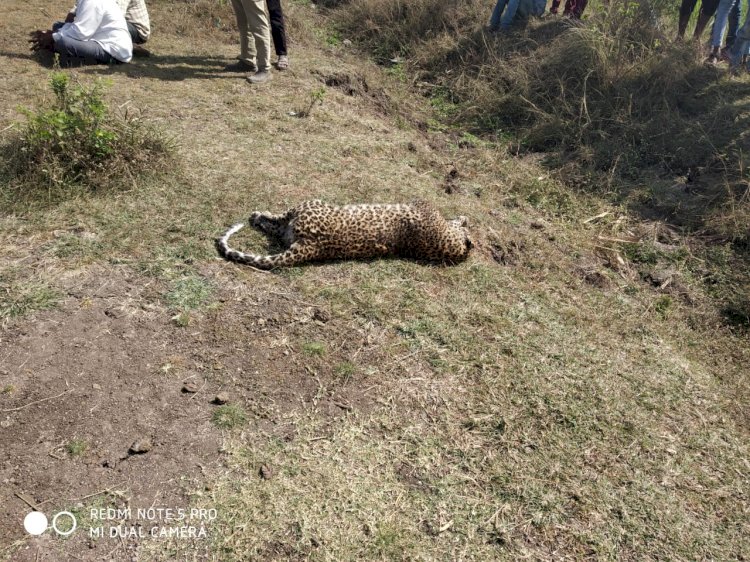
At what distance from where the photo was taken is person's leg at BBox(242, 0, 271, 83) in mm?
8141

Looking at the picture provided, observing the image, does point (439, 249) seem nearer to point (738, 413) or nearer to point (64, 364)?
point (738, 413)

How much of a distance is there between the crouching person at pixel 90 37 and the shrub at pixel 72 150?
308 centimetres

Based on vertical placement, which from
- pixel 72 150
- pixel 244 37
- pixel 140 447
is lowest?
pixel 140 447

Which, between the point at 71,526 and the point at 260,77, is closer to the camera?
the point at 71,526

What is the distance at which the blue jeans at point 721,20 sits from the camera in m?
9.39

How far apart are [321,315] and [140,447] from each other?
1.70 m

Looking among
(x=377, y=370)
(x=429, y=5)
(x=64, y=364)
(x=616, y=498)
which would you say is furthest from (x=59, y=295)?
(x=429, y=5)

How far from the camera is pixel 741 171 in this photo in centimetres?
682

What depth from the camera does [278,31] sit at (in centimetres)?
878

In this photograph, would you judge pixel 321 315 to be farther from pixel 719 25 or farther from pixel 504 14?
pixel 719 25

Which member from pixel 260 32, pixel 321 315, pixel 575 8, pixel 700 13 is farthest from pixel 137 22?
pixel 700 13

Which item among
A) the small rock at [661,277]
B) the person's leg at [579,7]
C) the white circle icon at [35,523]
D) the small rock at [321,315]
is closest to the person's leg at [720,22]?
the person's leg at [579,7]

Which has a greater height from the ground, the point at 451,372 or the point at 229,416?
the point at 451,372

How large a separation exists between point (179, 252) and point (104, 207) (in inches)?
40.9
